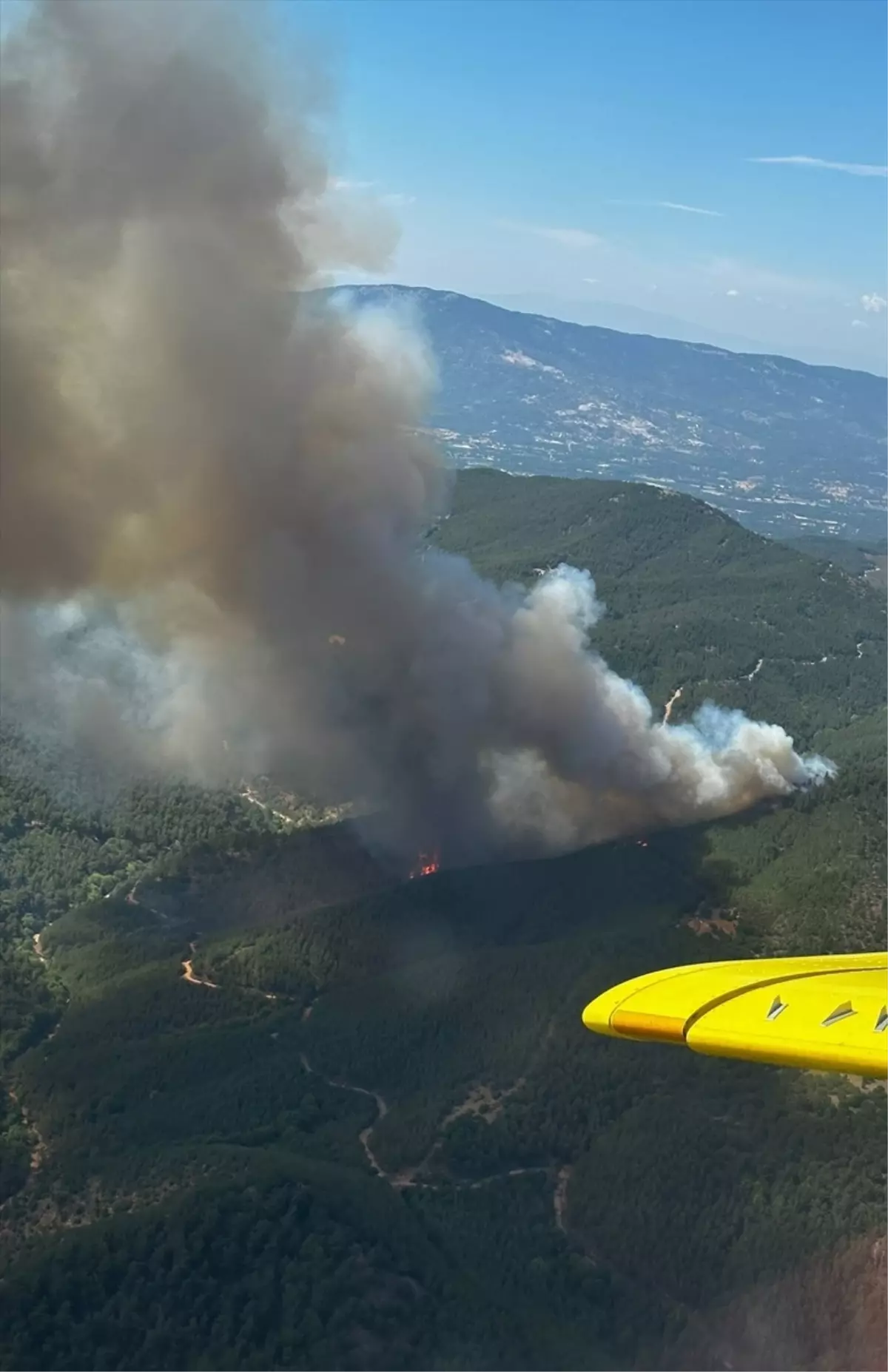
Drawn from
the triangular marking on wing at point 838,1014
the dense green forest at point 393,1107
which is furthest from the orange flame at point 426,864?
the triangular marking on wing at point 838,1014

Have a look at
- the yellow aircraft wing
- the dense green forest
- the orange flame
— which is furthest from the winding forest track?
the yellow aircraft wing

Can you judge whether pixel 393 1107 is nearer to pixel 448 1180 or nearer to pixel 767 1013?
pixel 448 1180

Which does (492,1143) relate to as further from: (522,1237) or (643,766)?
(643,766)

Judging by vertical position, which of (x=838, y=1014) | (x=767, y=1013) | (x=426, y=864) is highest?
(x=838, y=1014)

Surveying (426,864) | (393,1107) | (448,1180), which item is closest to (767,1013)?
(448,1180)

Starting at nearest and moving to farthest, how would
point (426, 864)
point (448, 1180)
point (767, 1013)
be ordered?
point (767, 1013) < point (448, 1180) < point (426, 864)

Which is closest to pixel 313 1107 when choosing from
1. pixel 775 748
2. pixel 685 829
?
pixel 685 829

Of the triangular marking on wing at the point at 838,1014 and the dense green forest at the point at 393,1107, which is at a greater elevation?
the triangular marking on wing at the point at 838,1014

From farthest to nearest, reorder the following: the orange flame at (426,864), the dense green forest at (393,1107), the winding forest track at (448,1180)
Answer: the orange flame at (426,864)
the winding forest track at (448,1180)
the dense green forest at (393,1107)

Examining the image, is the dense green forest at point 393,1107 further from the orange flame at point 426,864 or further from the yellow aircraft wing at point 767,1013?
the yellow aircraft wing at point 767,1013
